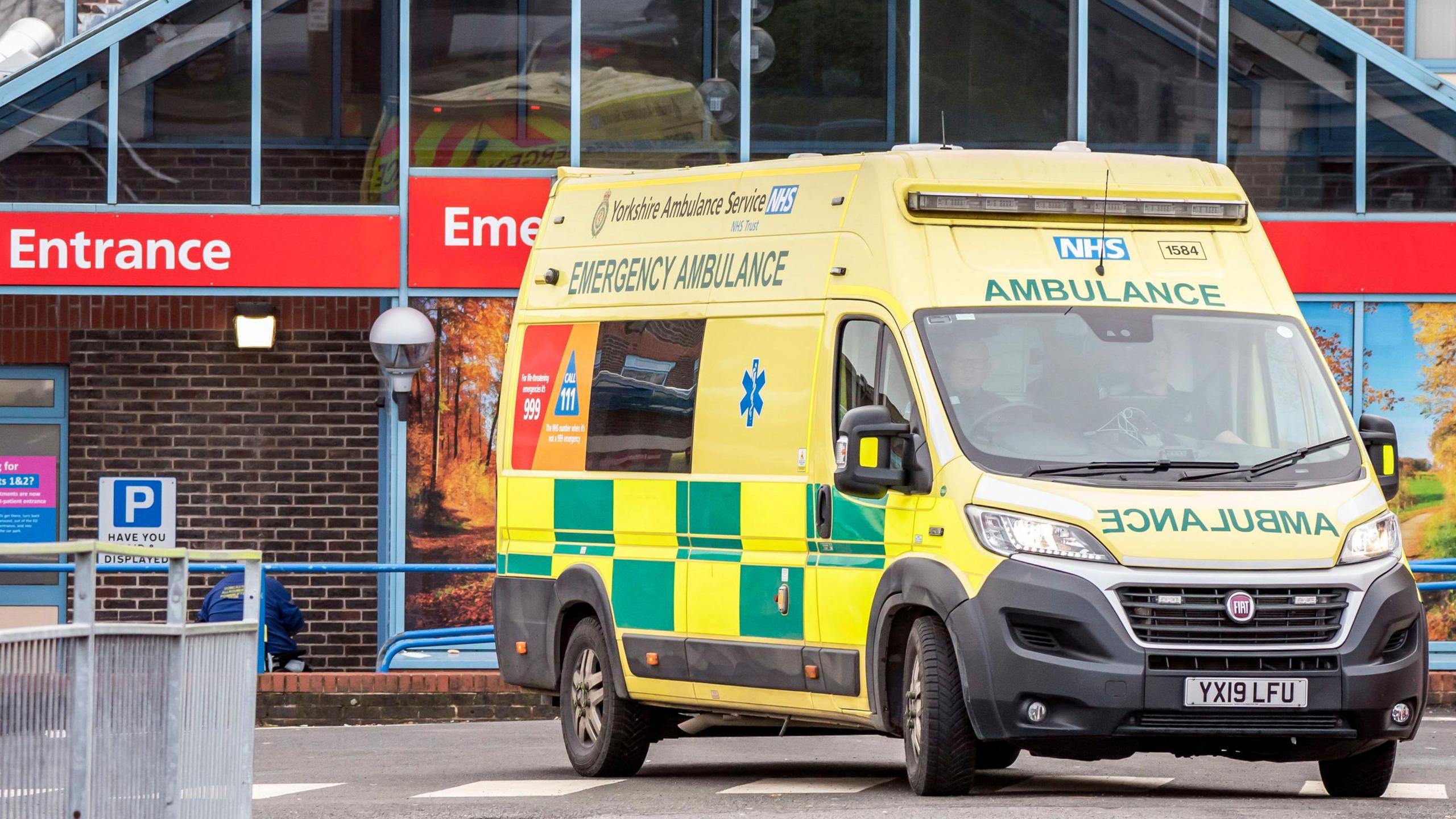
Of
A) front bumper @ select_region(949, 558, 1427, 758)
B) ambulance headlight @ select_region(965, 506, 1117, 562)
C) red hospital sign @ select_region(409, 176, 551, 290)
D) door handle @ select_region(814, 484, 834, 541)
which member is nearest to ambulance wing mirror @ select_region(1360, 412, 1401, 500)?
front bumper @ select_region(949, 558, 1427, 758)

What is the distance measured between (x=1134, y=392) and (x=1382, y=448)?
3.46ft

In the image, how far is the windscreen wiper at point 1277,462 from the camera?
371 inches

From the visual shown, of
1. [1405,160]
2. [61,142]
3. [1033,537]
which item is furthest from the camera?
[1405,160]

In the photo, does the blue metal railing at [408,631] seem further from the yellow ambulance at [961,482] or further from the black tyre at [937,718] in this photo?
the black tyre at [937,718]

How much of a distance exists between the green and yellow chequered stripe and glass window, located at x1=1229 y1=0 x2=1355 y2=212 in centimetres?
799

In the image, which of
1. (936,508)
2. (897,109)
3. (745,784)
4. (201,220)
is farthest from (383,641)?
(936,508)

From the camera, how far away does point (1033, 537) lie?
910 centimetres

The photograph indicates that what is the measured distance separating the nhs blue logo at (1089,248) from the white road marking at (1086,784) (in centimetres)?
214

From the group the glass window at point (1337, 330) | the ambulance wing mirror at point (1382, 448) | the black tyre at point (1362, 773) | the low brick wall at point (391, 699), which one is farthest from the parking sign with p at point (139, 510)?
the ambulance wing mirror at point (1382, 448)

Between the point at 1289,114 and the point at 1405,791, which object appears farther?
the point at 1289,114

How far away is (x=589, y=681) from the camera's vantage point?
11805mm

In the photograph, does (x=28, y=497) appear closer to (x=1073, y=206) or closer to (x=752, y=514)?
(x=752, y=514)

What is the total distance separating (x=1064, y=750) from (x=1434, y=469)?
9755mm

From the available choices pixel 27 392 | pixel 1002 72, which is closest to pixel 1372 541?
pixel 1002 72
